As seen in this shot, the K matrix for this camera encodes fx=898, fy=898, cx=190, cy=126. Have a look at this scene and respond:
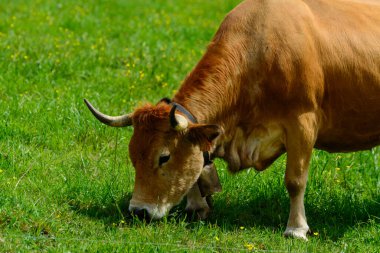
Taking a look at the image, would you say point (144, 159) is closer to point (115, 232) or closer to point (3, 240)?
point (115, 232)

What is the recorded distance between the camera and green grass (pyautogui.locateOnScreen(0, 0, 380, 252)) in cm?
779

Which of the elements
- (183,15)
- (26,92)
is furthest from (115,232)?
(183,15)

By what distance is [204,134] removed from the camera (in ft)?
26.4

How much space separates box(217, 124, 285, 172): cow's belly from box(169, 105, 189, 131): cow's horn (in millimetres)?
719

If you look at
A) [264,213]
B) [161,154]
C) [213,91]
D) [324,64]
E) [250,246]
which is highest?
[324,64]

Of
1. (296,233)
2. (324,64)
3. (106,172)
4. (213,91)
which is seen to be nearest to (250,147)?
(213,91)

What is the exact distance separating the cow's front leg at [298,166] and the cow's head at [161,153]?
0.80 m

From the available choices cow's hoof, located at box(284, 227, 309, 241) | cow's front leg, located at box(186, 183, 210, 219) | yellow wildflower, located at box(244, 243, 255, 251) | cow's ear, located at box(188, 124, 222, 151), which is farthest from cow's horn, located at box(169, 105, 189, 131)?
cow's hoof, located at box(284, 227, 309, 241)

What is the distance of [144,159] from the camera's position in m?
8.07

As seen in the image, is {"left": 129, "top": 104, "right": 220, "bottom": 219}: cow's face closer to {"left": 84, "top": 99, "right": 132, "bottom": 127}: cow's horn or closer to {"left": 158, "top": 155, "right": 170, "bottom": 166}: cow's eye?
{"left": 158, "top": 155, "right": 170, "bottom": 166}: cow's eye

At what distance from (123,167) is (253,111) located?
67.7 inches

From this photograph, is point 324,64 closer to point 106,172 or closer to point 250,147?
point 250,147

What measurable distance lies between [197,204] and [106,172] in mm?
1120

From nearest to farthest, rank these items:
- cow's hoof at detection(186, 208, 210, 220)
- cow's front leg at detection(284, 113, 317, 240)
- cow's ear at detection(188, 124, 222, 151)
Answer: cow's ear at detection(188, 124, 222, 151)
cow's front leg at detection(284, 113, 317, 240)
cow's hoof at detection(186, 208, 210, 220)
